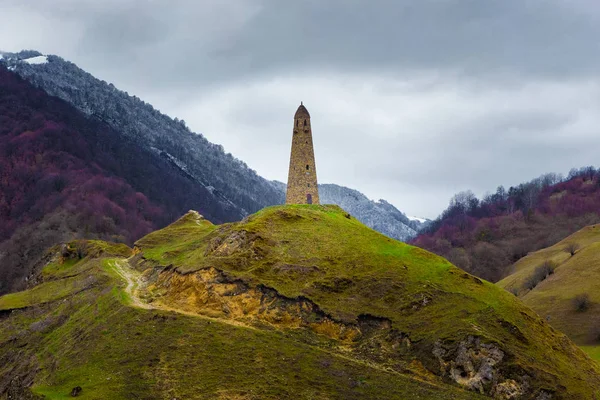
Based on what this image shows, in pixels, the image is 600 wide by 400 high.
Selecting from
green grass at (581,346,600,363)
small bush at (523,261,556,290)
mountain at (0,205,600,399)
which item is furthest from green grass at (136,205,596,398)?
small bush at (523,261,556,290)

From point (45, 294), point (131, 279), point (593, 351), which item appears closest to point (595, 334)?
point (593, 351)

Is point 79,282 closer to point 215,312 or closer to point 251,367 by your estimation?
point 215,312

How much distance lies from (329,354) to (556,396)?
12.0 m

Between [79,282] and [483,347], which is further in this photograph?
[79,282]

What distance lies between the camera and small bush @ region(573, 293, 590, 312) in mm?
63500

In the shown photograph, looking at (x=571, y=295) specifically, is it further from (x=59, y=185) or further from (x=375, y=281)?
(x=59, y=185)

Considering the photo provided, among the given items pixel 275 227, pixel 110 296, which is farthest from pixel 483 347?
pixel 110 296

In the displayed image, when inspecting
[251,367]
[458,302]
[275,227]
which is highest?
[275,227]

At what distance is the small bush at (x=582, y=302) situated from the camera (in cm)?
6350

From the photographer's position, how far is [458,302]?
116ft

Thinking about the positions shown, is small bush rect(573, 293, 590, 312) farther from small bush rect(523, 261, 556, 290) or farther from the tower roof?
the tower roof

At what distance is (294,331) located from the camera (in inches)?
1401

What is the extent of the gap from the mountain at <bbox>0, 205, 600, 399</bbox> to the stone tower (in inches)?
338

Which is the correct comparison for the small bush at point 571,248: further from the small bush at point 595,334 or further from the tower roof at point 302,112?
the tower roof at point 302,112
